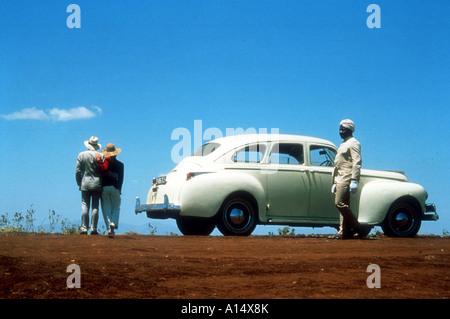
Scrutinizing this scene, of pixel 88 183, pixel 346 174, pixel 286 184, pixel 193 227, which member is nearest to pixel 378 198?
pixel 346 174

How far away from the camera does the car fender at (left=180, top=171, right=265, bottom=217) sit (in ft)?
37.9

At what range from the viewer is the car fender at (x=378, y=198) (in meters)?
12.9

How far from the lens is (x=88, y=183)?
12.9 m

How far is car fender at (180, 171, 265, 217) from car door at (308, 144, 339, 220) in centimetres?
164

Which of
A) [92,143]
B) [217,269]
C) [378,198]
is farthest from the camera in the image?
[92,143]

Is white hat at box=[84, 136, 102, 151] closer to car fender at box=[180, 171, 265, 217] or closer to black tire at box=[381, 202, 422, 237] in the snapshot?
car fender at box=[180, 171, 265, 217]

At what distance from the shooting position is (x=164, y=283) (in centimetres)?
712

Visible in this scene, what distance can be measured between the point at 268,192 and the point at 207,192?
4.34 feet

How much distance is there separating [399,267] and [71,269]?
14.4ft

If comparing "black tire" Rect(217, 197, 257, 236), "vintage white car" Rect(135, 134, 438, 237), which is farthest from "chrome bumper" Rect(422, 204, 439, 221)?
"black tire" Rect(217, 197, 257, 236)

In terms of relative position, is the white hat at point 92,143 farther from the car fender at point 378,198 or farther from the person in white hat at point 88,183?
the car fender at point 378,198

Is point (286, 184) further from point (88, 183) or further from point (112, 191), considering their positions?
point (88, 183)

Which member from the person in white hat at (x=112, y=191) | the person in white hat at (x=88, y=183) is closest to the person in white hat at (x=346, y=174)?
the person in white hat at (x=112, y=191)

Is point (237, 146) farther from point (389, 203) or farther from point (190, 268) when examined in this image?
point (190, 268)
